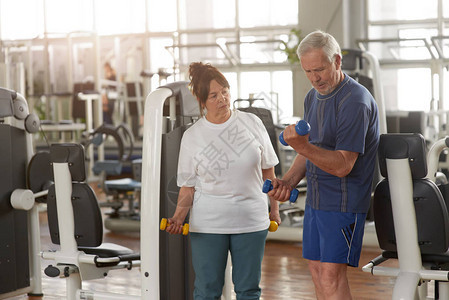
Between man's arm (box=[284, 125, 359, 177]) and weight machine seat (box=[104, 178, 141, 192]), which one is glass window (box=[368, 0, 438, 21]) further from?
man's arm (box=[284, 125, 359, 177])

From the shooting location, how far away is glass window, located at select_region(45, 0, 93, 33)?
12000 mm

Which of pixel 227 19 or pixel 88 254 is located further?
pixel 227 19

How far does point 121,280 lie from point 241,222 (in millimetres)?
2237

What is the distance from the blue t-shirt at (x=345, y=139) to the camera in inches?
85.5

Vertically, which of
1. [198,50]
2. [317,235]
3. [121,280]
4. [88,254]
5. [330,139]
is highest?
[198,50]

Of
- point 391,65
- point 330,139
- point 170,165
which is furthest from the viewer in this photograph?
point 391,65

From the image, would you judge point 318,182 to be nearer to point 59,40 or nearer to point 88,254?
point 88,254

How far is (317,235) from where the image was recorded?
2.39 metres

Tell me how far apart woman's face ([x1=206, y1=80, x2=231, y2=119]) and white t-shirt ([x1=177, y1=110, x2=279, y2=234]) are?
4 centimetres

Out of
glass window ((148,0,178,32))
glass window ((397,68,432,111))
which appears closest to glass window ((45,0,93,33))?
glass window ((148,0,178,32))

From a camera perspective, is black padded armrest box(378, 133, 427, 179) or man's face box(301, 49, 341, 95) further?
black padded armrest box(378, 133, 427, 179)

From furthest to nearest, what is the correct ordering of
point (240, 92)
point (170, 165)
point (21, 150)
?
1. point (240, 92)
2. point (21, 150)
3. point (170, 165)

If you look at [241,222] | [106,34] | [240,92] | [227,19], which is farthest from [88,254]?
[106,34]

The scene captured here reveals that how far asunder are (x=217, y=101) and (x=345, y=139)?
0.49 meters
